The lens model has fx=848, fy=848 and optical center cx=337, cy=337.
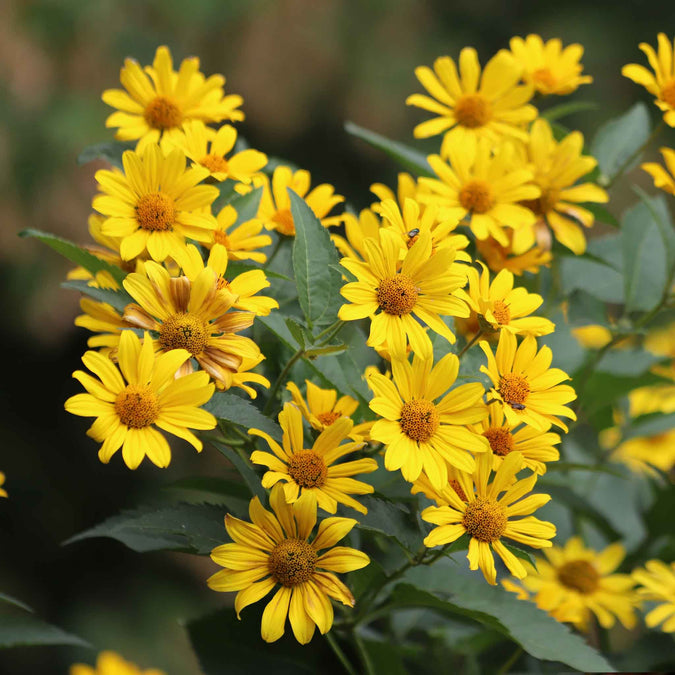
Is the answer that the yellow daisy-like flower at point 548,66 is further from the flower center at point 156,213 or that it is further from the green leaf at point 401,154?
the flower center at point 156,213

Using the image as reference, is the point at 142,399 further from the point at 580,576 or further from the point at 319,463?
the point at 580,576

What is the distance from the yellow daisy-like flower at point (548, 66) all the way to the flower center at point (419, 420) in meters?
0.39

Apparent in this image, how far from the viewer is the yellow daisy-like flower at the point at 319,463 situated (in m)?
0.48

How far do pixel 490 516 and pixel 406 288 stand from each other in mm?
141

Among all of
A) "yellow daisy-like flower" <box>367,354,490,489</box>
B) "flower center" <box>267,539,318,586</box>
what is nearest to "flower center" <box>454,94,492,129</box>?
"yellow daisy-like flower" <box>367,354,490,489</box>

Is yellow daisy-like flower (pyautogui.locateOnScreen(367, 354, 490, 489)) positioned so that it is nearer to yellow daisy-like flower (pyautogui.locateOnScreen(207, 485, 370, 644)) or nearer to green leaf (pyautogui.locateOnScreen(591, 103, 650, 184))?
yellow daisy-like flower (pyautogui.locateOnScreen(207, 485, 370, 644))

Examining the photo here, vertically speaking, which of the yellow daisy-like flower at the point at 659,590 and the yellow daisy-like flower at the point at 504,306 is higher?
the yellow daisy-like flower at the point at 504,306

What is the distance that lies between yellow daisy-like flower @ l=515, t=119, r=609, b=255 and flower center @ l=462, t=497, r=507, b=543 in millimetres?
268

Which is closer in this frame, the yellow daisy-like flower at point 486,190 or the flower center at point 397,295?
the flower center at point 397,295

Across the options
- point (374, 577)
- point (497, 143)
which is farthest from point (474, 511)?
point (497, 143)

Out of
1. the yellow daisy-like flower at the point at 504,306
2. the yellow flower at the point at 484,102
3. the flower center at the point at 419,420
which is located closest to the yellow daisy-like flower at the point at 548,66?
the yellow flower at the point at 484,102

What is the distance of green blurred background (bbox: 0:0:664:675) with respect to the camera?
176 centimetres

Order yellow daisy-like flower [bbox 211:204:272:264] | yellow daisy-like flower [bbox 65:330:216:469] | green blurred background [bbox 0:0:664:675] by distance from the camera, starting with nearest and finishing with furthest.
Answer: yellow daisy-like flower [bbox 65:330:216:469] → yellow daisy-like flower [bbox 211:204:272:264] → green blurred background [bbox 0:0:664:675]

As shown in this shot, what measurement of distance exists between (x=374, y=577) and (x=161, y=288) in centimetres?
24
